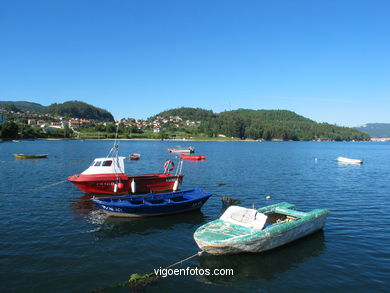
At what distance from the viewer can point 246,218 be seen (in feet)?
51.5

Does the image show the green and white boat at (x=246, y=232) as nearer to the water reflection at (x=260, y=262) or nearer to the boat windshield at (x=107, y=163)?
the water reflection at (x=260, y=262)

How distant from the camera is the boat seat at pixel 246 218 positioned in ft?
49.8

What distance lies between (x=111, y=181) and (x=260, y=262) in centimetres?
1862

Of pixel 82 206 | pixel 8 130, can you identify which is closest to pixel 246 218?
pixel 82 206

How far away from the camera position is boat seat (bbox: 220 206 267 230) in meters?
15.2

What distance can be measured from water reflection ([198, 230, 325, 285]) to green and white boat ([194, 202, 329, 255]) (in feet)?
1.31

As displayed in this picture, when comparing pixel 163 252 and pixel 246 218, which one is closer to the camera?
pixel 163 252

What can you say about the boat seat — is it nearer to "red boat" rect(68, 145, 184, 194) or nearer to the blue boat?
the blue boat

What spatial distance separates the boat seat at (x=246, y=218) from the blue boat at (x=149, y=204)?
649cm

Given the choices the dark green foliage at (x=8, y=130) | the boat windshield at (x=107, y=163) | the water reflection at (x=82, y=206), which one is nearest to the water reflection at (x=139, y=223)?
the water reflection at (x=82, y=206)

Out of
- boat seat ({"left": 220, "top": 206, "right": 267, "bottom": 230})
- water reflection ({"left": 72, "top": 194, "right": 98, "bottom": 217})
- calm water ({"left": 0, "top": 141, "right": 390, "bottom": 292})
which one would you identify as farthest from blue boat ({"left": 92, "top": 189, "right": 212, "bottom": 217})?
boat seat ({"left": 220, "top": 206, "right": 267, "bottom": 230})

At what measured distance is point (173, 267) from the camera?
45.0 ft

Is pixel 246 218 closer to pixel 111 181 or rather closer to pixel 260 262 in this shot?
pixel 260 262

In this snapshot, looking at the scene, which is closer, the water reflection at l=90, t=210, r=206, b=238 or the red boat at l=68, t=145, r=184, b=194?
the water reflection at l=90, t=210, r=206, b=238
